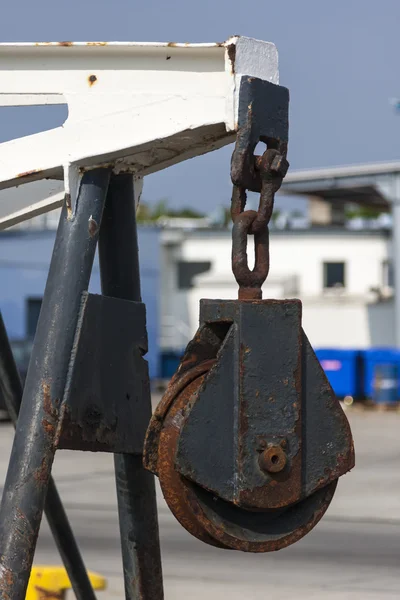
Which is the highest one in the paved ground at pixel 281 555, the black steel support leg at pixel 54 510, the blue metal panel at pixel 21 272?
the blue metal panel at pixel 21 272

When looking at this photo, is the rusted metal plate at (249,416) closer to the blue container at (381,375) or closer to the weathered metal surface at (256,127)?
the weathered metal surface at (256,127)

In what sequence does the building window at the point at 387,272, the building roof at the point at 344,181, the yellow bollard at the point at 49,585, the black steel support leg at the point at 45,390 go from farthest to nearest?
the building window at the point at 387,272 → the building roof at the point at 344,181 → the yellow bollard at the point at 49,585 → the black steel support leg at the point at 45,390

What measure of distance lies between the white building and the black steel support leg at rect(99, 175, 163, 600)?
3402cm

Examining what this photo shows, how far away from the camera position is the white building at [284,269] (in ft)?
133

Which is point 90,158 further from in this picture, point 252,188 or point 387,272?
point 387,272

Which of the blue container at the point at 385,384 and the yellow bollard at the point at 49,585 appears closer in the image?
the yellow bollard at the point at 49,585

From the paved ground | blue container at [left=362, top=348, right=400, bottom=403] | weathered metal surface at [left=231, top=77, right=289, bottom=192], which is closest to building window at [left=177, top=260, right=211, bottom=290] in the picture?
blue container at [left=362, top=348, right=400, bottom=403]

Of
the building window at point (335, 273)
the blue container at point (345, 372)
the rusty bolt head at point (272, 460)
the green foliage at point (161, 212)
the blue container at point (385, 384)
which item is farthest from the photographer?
the green foliage at point (161, 212)

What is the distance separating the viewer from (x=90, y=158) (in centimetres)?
357

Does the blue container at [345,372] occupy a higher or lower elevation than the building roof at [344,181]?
lower

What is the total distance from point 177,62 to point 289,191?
3421 cm

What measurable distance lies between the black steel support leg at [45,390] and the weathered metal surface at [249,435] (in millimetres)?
316

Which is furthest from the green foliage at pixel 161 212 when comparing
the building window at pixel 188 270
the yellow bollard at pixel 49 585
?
the yellow bollard at pixel 49 585

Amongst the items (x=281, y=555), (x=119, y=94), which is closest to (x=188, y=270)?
(x=281, y=555)
